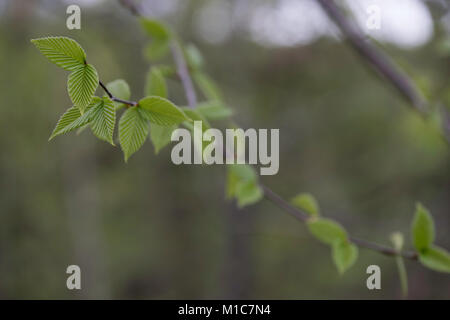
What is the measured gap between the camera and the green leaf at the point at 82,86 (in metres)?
0.28

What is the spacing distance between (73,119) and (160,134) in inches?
4.9

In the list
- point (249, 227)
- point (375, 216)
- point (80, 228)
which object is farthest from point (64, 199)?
point (375, 216)

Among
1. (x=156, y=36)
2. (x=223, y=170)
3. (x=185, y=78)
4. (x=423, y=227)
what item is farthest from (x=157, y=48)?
(x=223, y=170)

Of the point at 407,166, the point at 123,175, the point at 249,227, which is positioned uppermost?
the point at 123,175

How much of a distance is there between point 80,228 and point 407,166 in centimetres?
229

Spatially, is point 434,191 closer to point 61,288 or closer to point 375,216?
point 375,216

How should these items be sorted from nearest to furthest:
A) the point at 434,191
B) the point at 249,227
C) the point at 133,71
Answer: the point at 434,191 → the point at 133,71 → the point at 249,227

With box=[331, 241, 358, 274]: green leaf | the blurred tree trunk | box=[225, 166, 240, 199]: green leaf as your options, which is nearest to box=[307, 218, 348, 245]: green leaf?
box=[331, 241, 358, 274]: green leaf

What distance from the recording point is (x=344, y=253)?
1.74ft

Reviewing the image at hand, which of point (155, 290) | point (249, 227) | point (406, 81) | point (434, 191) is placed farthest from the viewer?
point (155, 290)

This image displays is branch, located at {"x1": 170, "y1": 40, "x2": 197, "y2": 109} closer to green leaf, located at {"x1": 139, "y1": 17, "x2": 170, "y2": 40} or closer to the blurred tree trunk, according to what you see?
green leaf, located at {"x1": 139, "y1": 17, "x2": 170, "y2": 40}

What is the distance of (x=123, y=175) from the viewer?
3443 millimetres

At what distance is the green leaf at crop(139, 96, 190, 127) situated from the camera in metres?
0.31

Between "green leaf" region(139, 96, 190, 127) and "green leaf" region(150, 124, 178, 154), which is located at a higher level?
"green leaf" region(150, 124, 178, 154)
